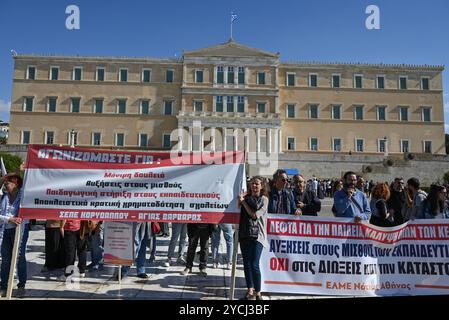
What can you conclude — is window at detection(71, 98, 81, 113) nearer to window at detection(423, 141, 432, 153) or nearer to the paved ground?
the paved ground

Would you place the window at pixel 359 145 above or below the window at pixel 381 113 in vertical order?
below

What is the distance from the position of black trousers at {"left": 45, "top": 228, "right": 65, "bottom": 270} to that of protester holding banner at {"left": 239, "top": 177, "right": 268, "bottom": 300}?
3394 mm

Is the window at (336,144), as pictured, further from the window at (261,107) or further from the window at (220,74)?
the window at (220,74)

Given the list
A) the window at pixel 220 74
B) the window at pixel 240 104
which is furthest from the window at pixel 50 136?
the window at pixel 240 104

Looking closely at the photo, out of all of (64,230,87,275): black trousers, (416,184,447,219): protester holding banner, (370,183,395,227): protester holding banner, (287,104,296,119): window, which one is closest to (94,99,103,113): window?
(287,104,296,119): window

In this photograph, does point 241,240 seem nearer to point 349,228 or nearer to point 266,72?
point 349,228

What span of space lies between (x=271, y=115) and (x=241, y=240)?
3760 cm

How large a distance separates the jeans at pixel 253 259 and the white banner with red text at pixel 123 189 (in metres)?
0.41

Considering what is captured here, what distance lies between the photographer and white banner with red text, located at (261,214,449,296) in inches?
188

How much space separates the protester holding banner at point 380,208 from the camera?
5535 mm

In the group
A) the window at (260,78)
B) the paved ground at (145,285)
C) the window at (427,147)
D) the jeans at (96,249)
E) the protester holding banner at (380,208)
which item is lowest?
the paved ground at (145,285)

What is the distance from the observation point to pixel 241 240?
479 centimetres

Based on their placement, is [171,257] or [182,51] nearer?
[171,257]
